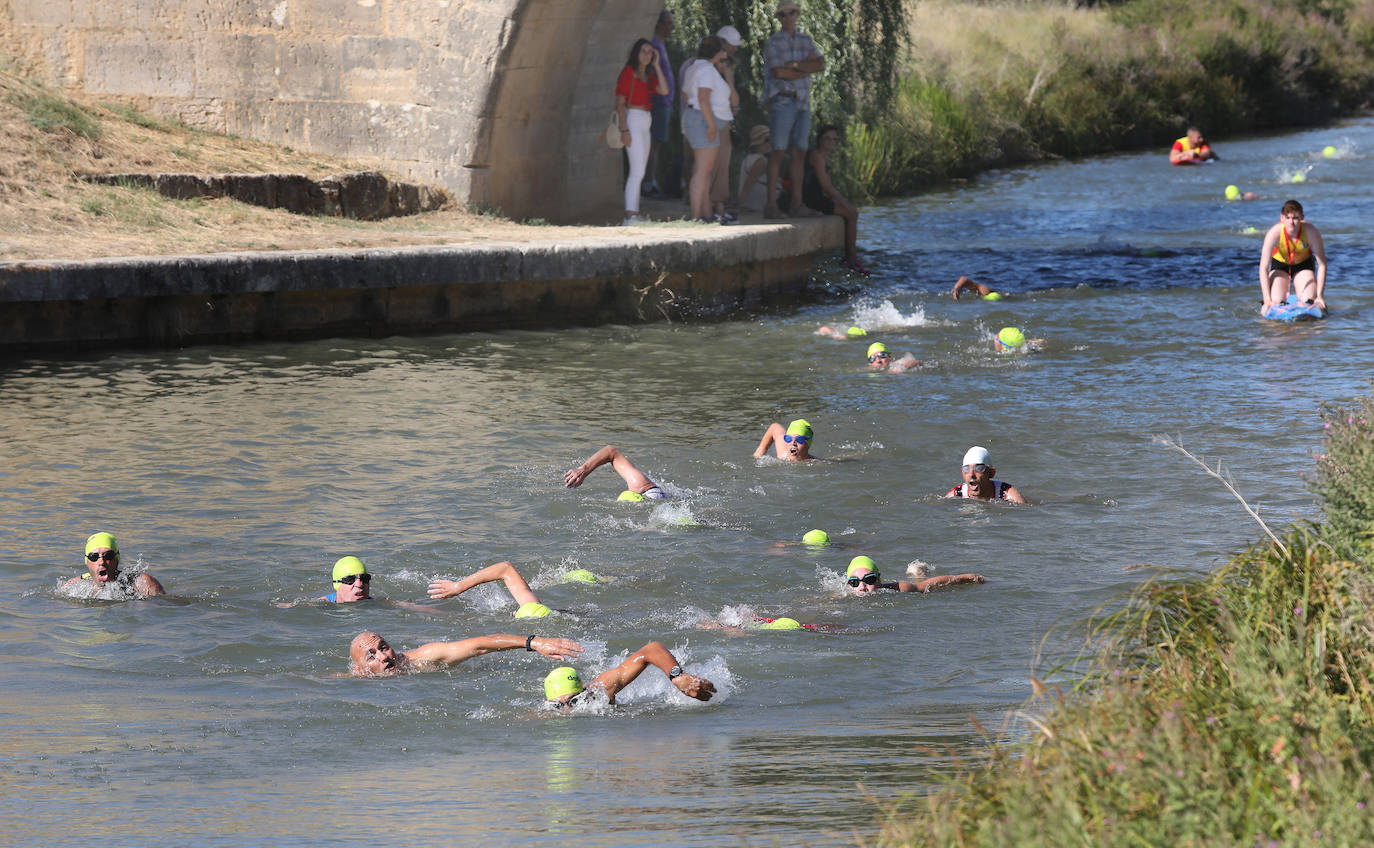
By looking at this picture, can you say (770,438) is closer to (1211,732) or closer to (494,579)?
(494,579)

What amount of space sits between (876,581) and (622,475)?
2515mm

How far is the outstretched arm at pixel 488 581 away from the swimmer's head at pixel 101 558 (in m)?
1.74

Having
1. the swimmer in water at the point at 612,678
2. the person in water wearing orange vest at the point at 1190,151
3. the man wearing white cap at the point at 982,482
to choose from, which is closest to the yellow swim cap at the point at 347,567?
the swimmer in water at the point at 612,678

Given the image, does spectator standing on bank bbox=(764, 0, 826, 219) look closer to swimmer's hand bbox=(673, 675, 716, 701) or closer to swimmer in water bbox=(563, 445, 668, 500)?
swimmer in water bbox=(563, 445, 668, 500)

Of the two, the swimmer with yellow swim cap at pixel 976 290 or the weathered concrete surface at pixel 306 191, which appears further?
the swimmer with yellow swim cap at pixel 976 290

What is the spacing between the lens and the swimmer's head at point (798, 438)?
37.6ft

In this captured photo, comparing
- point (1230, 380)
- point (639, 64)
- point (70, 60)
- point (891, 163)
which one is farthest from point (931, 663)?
point (891, 163)

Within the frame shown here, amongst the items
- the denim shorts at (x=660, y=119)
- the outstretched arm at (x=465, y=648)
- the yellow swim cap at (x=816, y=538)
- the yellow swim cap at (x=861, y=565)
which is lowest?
the outstretched arm at (x=465, y=648)

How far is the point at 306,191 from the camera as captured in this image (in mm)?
17297

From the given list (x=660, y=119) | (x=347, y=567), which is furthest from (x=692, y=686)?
(x=660, y=119)

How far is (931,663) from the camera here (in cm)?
792

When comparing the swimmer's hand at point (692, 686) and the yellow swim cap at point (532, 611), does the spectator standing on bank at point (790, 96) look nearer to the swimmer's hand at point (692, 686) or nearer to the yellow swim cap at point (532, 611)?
the yellow swim cap at point (532, 611)

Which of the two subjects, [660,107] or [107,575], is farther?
[660,107]

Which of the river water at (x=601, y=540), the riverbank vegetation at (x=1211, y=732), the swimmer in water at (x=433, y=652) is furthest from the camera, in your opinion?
the swimmer in water at (x=433, y=652)
